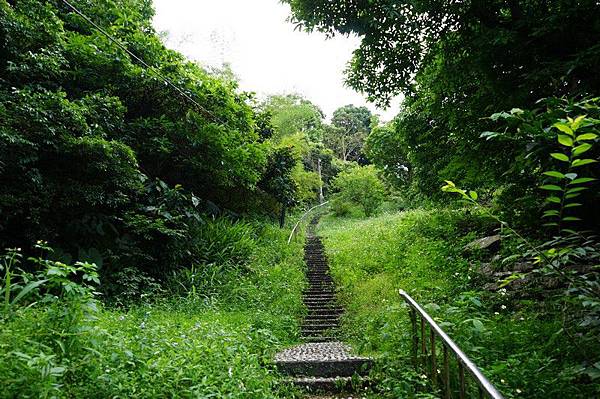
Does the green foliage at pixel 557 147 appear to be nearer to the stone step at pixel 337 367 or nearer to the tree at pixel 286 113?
the stone step at pixel 337 367

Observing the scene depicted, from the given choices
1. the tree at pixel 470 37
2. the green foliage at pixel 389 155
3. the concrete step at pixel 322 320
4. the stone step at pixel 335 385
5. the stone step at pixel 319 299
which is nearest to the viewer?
the tree at pixel 470 37

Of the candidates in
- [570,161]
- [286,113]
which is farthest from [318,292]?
[286,113]

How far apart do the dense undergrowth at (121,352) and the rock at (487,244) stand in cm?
481

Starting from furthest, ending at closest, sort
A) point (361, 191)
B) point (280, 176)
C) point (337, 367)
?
point (361, 191), point (280, 176), point (337, 367)

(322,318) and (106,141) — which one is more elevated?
(106,141)

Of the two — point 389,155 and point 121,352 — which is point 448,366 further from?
point 389,155

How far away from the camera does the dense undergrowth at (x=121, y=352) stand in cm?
270

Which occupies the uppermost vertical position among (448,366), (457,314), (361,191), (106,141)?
(361,191)

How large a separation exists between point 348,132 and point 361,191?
833 inches

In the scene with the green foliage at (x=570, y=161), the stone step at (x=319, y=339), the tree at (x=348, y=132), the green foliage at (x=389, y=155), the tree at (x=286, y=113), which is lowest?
the stone step at (x=319, y=339)

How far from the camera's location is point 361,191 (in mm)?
29516

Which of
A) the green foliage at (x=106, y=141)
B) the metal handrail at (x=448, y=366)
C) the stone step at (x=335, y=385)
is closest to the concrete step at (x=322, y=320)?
the green foliage at (x=106, y=141)

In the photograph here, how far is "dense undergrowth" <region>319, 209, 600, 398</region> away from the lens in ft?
10.6

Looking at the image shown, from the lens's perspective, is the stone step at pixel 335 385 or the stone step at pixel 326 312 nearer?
the stone step at pixel 335 385
